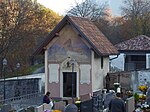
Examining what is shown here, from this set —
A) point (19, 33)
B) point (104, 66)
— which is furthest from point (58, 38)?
point (19, 33)

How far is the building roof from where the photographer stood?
29828mm

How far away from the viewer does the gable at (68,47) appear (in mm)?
30906

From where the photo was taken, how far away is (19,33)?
5009cm

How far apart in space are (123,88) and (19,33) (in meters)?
22.2

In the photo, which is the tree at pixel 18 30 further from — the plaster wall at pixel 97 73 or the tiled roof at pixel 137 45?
the plaster wall at pixel 97 73

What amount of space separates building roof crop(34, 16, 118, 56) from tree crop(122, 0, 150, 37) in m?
35.7

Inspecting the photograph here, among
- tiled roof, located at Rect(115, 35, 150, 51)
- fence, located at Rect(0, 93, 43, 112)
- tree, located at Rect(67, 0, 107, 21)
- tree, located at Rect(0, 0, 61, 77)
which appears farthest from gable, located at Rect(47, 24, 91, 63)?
tree, located at Rect(67, 0, 107, 21)

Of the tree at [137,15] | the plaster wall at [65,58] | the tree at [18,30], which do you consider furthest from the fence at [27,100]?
the tree at [137,15]

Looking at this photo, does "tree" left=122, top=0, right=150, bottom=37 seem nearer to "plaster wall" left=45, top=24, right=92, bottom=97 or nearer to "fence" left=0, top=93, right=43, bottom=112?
"fence" left=0, top=93, right=43, bottom=112

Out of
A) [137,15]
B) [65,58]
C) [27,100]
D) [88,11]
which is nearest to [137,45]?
[65,58]

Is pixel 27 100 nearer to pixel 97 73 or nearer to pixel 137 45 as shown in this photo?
pixel 97 73

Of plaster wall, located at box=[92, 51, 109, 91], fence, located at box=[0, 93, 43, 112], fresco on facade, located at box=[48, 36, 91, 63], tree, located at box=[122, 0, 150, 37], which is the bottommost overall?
fence, located at box=[0, 93, 43, 112]

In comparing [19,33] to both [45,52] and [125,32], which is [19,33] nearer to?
[45,52]

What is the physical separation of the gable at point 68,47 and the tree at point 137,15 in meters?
38.0
